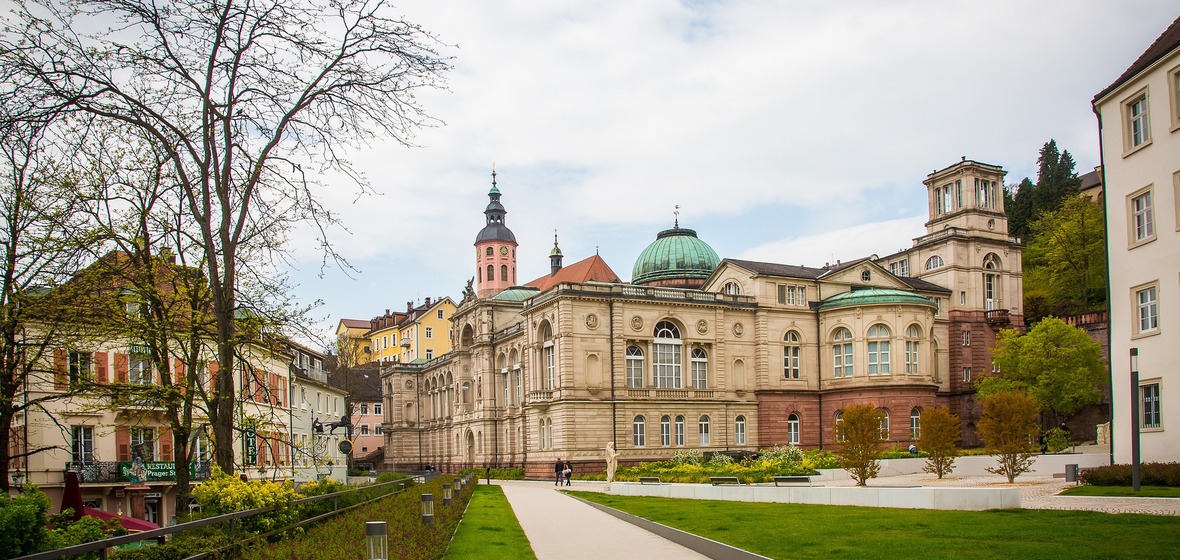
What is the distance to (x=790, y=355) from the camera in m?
66.7

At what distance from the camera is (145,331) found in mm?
17188

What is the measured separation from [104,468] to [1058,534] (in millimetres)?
32120

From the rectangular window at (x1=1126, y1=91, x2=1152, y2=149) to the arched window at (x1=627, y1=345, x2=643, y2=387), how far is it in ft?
125

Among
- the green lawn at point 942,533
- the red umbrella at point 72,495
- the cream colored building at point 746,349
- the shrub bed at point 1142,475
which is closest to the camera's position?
the green lawn at point 942,533

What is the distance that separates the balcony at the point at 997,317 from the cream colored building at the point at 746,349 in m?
0.12

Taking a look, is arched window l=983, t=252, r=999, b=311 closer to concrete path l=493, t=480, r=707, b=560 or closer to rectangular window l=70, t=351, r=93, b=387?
concrete path l=493, t=480, r=707, b=560

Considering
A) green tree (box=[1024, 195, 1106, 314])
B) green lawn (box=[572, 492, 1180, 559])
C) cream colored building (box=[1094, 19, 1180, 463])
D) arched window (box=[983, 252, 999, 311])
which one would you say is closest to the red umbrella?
green lawn (box=[572, 492, 1180, 559])

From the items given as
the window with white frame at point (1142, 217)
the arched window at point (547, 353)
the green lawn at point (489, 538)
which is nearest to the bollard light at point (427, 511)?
the green lawn at point (489, 538)

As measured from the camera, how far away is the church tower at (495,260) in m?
101

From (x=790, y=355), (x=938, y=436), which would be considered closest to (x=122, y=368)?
(x=938, y=436)

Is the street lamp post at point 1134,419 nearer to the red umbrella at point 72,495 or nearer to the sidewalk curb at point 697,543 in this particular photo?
the sidewalk curb at point 697,543

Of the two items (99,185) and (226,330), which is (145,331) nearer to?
(226,330)

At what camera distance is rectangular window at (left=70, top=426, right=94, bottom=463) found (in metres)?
33.6

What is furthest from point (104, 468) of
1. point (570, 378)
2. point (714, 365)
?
point (714, 365)
